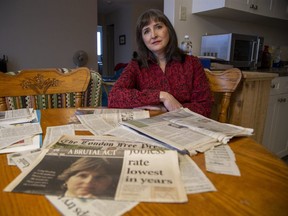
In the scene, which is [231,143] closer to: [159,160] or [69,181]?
[159,160]

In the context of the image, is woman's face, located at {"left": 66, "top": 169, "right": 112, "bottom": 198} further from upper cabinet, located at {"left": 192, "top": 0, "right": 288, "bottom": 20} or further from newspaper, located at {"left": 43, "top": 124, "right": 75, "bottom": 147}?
upper cabinet, located at {"left": 192, "top": 0, "right": 288, "bottom": 20}

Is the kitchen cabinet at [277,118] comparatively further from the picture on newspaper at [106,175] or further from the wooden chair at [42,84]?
the picture on newspaper at [106,175]

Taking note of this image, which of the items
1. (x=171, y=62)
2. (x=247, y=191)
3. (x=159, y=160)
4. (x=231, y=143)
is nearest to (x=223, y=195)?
(x=247, y=191)

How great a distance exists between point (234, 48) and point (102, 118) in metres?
1.60

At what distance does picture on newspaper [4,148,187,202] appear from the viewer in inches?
14.3

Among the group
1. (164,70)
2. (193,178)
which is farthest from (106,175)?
(164,70)

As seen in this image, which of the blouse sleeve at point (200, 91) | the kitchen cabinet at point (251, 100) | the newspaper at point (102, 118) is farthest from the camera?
the kitchen cabinet at point (251, 100)

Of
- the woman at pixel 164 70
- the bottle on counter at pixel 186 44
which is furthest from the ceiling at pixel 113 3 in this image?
the woman at pixel 164 70

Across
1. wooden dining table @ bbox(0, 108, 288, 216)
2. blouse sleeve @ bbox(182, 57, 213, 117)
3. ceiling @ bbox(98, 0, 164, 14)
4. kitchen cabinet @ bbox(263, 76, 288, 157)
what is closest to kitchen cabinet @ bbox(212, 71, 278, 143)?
kitchen cabinet @ bbox(263, 76, 288, 157)

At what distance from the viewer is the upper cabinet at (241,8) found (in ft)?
6.19

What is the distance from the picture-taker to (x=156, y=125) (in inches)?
27.3

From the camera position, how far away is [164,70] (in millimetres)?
1300

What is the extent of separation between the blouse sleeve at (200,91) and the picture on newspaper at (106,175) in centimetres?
74

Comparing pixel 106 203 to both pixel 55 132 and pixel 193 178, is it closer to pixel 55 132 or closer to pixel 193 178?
pixel 193 178
